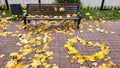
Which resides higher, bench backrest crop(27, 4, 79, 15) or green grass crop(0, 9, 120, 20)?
bench backrest crop(27, 4, 79, 15)

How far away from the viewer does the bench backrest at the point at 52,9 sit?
653cm

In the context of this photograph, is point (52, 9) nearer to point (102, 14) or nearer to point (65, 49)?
point (65, 49)

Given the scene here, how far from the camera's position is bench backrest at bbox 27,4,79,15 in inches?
257

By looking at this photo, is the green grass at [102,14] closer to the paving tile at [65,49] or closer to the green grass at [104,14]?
the green grass at [104,14]

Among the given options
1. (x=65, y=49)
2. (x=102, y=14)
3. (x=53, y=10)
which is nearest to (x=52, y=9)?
(x=53, y=10)

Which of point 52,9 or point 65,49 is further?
point 52,9

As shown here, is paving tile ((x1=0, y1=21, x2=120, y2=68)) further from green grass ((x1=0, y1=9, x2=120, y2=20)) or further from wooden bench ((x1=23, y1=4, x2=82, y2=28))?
green grass ((x1=0, y1=9, x2=120, y2=20))

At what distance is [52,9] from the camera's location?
659cm

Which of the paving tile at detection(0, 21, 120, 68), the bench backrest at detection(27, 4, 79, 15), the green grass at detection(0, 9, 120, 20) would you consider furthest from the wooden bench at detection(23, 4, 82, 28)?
the green grass at detection(0, 9, 120, 20)

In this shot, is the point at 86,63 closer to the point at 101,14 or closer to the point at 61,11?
the point at 61,11

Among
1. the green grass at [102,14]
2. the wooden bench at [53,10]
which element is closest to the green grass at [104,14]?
the green grass at [102,14]

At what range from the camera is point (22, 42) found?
203 inches

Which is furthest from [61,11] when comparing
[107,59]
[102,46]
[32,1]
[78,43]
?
[32,1]

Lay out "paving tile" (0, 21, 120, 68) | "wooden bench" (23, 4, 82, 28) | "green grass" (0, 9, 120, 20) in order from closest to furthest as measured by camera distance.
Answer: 1. "paving tile" (0, 21, 120, 68)
2. "wooden bench" (23, 4, 82, 28)
3. "green grass" (0, 9, 120, 20)
